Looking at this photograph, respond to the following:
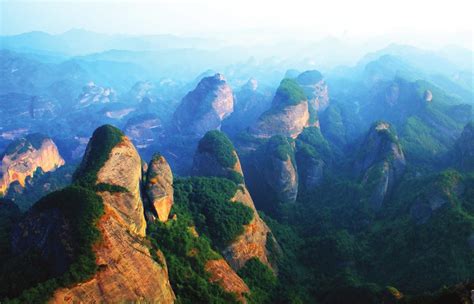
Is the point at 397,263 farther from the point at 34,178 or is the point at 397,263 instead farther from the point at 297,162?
the point at 34,178

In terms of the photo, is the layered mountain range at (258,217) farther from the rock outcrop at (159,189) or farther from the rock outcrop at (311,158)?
the rock outcrop at (311,158)

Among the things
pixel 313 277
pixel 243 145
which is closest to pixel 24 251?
pixel 313 277

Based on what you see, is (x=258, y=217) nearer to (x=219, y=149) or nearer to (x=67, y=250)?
(x=219, y=149)

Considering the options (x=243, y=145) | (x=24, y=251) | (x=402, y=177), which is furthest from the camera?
(x=243, y=145)

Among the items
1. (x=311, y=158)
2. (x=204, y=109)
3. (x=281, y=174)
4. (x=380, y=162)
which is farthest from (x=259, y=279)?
(x=204, y=109)

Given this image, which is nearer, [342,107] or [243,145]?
[243,145]

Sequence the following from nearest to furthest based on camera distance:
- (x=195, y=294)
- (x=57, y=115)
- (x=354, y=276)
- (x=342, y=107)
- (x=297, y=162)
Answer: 1. (x=195, y=294)
2. (x=354, y=276)
3. (x=297, y=162)
4. (x=342, y=107)
5. (x=57, y=115)

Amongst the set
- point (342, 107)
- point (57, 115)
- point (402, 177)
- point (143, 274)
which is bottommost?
point (57, 115)
